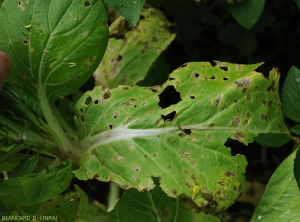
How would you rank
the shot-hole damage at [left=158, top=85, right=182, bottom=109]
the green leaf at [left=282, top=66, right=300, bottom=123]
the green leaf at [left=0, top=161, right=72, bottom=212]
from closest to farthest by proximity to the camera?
1. the green leaf at [left=0, top=161, right=72, bottom=212]
2. the green leaf at [left=282, top=66, right=300, bottom=123]
3. the shot-hole damage at [left=158, top=85, right=182, bottom=109]

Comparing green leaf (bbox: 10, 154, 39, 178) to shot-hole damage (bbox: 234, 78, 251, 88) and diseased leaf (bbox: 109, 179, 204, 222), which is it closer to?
diseased leaf (bbox: 109, 179, 204, 222)

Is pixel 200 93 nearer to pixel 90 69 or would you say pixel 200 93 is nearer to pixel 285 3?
pixel 90 69

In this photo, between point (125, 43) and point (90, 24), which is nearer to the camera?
point (90, 24)

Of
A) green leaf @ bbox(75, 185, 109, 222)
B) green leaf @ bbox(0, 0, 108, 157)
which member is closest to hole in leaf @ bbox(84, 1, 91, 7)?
green leaf @ bbox(0, 0, 108, 157)

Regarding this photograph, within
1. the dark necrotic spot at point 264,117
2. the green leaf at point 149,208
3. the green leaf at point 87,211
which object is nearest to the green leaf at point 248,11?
the dark necrotic spot at point 264,117

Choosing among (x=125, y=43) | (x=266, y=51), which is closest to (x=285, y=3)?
(x=266, y=51)

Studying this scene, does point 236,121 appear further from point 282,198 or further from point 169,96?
point 169,96

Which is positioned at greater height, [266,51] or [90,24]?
[90,24]
